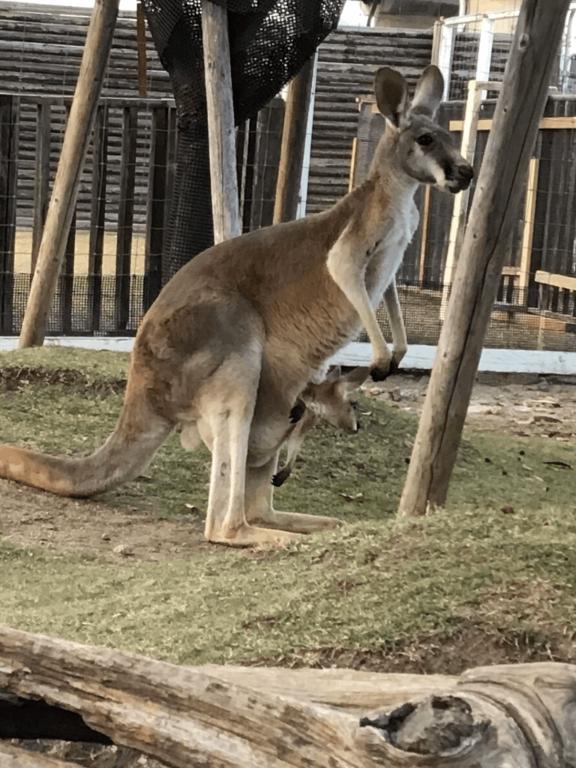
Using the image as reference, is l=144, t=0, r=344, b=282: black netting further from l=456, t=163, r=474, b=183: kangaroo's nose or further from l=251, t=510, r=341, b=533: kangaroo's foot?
l=251, t=510, r=341, b=533: kangaroo's foot

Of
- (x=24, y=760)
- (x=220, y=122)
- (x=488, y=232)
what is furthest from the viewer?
(x=220, y=122)

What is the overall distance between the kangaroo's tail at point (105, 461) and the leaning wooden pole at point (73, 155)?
6.81 feet

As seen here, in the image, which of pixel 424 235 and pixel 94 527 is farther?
pixel 424 235

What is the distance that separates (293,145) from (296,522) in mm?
3076

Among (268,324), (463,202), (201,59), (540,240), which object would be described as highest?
(201,59)

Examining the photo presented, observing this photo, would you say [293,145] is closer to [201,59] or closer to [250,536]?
[201,59]

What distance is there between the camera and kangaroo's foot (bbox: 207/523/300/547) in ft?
16.1

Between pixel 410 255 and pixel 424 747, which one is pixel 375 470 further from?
pixel 424 747

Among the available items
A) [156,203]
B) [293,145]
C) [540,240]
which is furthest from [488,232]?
[540,240]

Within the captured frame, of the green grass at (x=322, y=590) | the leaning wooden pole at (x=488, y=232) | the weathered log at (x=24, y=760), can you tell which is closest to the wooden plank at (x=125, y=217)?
the green grass at (x=322, y=590)

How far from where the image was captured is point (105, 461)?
5.39 m


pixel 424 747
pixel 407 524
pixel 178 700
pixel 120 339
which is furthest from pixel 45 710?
pixel 120 339

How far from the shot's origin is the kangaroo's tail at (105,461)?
17.3 ft

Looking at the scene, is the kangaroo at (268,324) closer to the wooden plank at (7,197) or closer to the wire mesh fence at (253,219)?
the wire mesh fence at (253,219)
